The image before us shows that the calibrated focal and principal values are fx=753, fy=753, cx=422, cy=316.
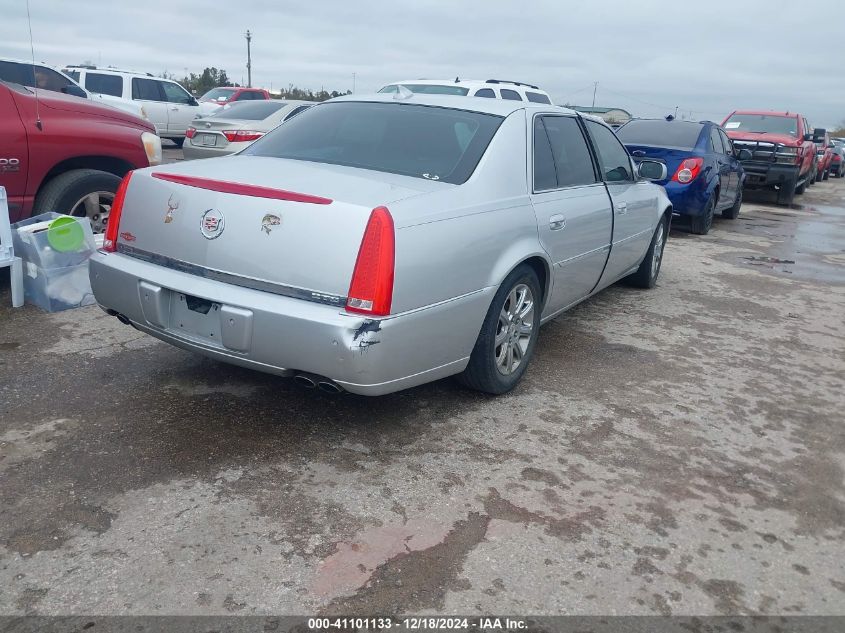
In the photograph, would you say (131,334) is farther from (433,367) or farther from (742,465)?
(742,465)

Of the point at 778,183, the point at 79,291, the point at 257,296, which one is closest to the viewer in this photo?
the point at 257,296

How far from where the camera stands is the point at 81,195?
5785mm

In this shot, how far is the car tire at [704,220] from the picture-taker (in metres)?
10.4

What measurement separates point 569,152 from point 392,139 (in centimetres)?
134

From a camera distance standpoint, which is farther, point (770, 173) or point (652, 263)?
point (770, 173)

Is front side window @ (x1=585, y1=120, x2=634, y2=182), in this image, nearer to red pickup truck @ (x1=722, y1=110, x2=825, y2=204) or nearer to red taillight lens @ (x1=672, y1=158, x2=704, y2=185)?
red taillight lens @ (x1=672, y1=158, x2=704, y2=185)

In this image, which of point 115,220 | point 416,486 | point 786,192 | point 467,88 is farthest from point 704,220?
point 115,220

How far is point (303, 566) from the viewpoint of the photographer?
2.56 metres

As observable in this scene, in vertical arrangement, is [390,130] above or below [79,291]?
above

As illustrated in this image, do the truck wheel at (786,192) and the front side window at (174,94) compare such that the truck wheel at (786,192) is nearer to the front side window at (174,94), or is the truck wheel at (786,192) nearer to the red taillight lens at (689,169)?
the red taillight lens at (689,169)

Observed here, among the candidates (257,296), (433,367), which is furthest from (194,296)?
(433,367)

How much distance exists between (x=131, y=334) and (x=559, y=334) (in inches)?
113

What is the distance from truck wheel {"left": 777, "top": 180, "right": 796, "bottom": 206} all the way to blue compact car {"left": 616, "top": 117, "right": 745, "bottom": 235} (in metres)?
4.52

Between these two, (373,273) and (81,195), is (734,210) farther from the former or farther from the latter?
(373,273)
